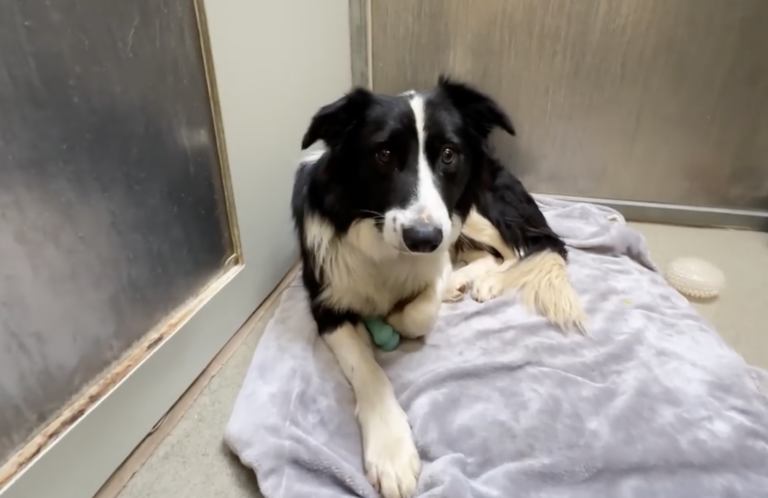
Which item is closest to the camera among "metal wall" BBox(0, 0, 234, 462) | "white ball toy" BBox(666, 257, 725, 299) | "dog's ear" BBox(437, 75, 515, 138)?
"metal wall" BBox(0, 0, 234, 462)

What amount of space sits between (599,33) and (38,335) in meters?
2.37

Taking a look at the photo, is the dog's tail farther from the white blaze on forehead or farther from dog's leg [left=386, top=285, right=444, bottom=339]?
the white blaze on forehead

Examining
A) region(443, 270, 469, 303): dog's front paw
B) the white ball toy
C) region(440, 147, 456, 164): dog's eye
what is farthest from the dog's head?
the white ball toy

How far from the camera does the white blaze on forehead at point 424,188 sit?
1335mm

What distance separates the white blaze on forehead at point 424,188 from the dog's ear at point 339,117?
0.14 meters

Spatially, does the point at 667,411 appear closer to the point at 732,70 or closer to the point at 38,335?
the point at 38,335

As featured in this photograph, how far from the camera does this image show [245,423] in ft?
4.46

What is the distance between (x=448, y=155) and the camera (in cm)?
149

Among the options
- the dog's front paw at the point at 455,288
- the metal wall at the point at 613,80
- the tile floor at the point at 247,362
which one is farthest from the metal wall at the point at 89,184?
the metal wall at the point at 613,80

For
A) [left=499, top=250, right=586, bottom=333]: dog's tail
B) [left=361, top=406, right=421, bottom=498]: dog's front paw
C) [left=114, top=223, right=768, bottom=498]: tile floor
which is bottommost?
[left=114, top=223, right=768, bottom=498]: tile floor

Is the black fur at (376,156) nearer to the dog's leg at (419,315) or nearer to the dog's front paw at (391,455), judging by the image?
the dog's leg at (419,315)

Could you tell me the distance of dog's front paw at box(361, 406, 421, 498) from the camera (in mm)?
1202

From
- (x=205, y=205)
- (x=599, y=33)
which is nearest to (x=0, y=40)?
(x=205, y=205)

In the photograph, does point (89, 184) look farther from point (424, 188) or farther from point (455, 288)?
point (455, 288)
